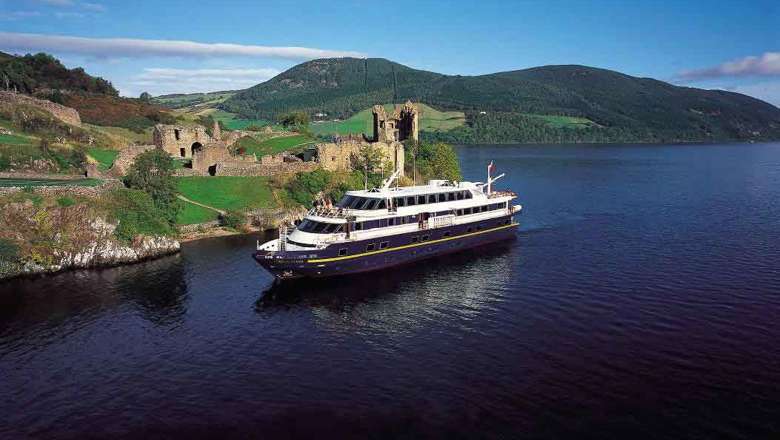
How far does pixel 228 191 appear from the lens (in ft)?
240

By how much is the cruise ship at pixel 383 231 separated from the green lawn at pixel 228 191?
17.9 metres

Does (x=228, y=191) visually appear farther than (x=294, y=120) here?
No

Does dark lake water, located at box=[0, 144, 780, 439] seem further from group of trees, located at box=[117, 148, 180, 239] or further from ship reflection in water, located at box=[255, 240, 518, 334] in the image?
group of trees, located at box=[117, 148, 180, 239]

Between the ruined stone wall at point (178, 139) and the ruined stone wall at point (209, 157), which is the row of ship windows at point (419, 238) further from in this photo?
the ruined stone wall at point (178, 139)

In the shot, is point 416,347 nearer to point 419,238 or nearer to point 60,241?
point 419,238

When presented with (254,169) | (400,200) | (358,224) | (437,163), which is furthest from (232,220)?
(437,163)

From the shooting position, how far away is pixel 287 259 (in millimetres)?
46312

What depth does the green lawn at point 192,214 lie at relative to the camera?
2557 inches

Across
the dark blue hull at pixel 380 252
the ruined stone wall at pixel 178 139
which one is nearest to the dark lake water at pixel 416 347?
the dark blue hull at pixel 380 252

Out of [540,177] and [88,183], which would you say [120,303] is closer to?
[88,183]

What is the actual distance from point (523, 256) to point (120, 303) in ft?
124

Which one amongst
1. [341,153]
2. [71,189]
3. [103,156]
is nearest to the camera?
[71,189]

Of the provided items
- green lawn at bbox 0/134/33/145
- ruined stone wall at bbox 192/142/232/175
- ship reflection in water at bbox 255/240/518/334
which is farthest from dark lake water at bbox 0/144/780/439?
green lawn at bbox 0/134/33/145

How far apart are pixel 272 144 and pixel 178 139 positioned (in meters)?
16.0
